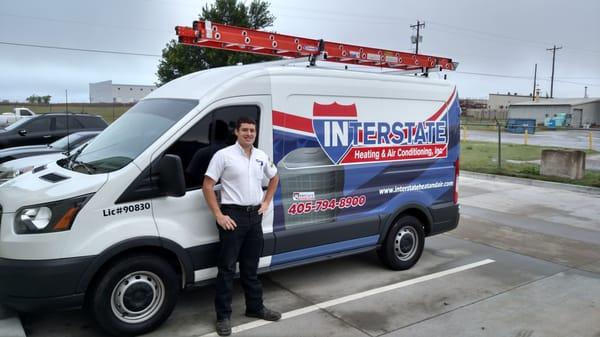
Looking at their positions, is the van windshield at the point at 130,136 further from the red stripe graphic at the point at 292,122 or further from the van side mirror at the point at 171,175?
the red stripe graphic at the point at 292,122

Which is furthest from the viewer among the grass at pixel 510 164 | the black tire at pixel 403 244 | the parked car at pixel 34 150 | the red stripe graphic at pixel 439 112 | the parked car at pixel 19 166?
the grass at pixel 510 164

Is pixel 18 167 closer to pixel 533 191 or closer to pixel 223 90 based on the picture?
pixel 223 90

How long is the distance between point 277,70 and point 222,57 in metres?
28.5

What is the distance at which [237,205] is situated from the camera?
4027 millimetres

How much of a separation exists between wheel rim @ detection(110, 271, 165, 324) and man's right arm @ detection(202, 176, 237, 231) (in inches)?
28.2

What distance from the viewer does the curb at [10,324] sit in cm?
390

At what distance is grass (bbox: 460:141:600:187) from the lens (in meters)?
13.3

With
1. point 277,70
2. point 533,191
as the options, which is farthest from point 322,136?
point 533,191

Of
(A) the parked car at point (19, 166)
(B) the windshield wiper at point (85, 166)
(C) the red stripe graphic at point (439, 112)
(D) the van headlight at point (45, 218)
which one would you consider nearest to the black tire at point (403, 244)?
(C) the red stripe graphic at point (439, 112)

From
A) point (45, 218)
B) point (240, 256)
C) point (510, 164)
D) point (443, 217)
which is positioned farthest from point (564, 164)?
point (45, 218)

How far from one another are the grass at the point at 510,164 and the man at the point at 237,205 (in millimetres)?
11222

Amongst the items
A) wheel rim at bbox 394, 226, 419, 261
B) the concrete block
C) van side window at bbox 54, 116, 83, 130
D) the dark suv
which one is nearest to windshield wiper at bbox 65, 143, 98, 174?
wheel rim at bbox 394, 226, 419, 261

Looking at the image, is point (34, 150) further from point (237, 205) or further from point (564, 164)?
point (564, 164)

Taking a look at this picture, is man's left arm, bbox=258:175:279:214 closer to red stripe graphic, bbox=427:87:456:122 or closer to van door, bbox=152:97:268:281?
van door, bbox=152:97:268:281
